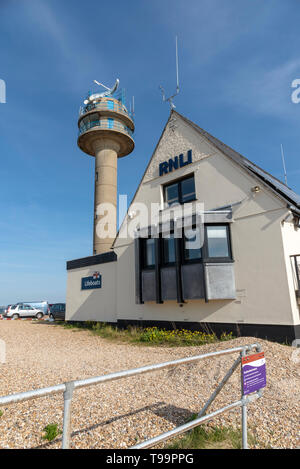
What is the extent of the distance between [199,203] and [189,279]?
11.7 ft

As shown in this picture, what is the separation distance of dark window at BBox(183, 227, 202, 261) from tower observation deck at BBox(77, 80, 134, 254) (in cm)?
1243

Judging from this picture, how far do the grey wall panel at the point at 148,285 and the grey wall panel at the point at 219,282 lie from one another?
9.58 feet

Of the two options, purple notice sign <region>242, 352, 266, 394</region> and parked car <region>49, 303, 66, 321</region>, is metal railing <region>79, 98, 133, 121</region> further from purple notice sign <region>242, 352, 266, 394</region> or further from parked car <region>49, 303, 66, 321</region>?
purple notice sign <region>242, 352, 266, 394</region>

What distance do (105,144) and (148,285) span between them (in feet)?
59.4

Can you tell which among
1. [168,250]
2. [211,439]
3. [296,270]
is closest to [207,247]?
[168,250]

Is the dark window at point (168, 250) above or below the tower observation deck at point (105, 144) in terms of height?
below

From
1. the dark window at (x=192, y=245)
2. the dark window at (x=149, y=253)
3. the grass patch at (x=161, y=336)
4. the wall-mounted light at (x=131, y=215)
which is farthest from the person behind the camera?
the wall-mounted light at (x=131, y=215)

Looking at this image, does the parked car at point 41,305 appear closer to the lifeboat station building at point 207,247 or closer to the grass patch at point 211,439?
the lifeboat station building at point 207,247

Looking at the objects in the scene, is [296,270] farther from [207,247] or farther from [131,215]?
[131,215]

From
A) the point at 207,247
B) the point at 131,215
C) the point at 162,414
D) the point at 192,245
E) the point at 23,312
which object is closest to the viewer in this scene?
the point at 162,414

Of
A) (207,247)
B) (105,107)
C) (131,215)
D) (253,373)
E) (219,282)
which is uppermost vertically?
(105,107)

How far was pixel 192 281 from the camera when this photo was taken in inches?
440

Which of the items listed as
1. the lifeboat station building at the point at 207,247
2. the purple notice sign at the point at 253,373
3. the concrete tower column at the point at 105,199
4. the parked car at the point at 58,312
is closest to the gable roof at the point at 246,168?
the lifeboat station building at the point at 207,247

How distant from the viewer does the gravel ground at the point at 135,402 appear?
12.2ft
